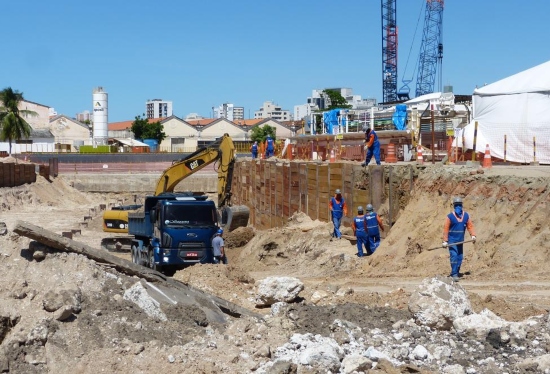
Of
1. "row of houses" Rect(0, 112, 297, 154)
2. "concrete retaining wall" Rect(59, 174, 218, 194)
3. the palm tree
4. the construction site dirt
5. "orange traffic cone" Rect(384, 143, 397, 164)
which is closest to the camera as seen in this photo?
the construction site dirt

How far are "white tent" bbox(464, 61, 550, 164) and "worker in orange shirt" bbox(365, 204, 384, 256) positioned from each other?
591cm

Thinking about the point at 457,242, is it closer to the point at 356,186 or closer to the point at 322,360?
the point at 322,360

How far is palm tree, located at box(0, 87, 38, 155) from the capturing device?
76.2 m

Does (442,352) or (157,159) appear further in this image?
(157,159)

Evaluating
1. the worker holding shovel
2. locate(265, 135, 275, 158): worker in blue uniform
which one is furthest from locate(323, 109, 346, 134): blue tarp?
the worker holding shovel

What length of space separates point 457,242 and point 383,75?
253ft

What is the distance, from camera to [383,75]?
293ft

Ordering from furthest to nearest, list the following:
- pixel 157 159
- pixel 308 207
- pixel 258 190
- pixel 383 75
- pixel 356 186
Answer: pixel 383 75
pixel 157 159
pixel 258 190
pixel 308 207
pixel 356 186

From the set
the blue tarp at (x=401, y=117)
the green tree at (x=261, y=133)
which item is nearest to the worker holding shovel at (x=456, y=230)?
the blue tarp at (x=401, y=117)

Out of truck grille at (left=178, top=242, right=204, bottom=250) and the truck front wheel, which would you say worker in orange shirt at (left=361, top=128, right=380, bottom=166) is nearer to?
truck grille at (left=178, top=242, right=204, bottom=250)

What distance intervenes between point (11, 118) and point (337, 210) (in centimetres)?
6154

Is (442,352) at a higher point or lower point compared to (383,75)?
lower

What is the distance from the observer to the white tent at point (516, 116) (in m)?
23.1

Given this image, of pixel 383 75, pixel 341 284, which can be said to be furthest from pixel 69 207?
pixel 383 75
